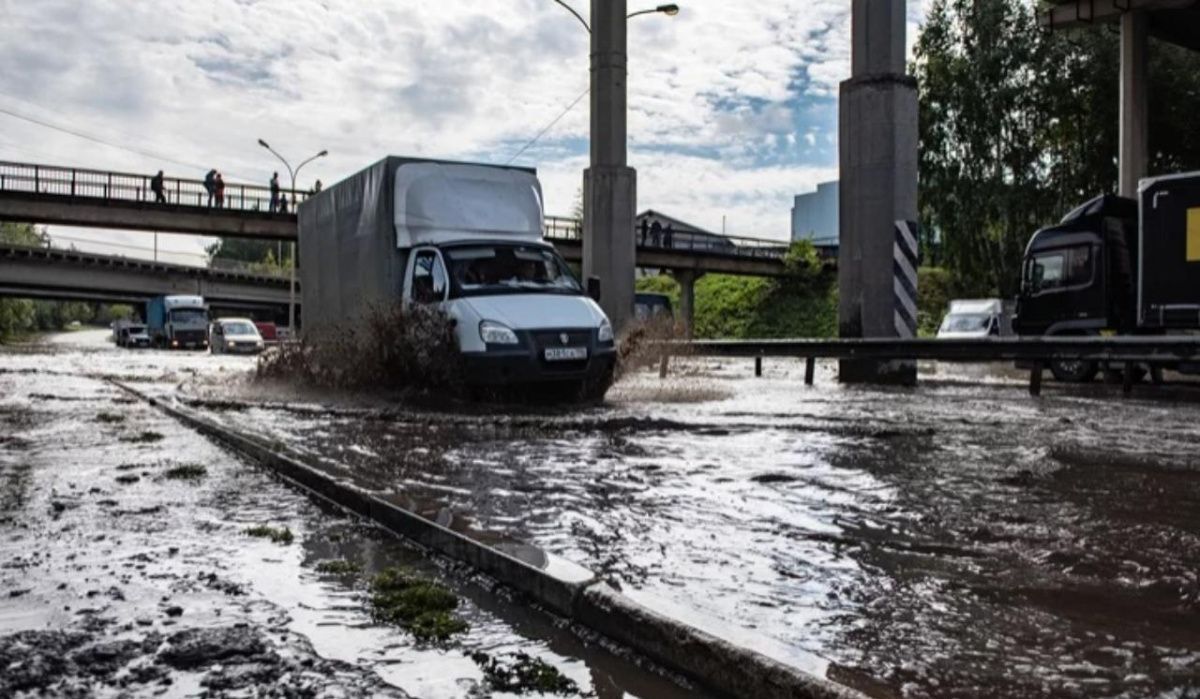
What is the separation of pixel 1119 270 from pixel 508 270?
13.3 metres

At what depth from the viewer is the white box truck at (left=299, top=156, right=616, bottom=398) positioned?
12.3 meters

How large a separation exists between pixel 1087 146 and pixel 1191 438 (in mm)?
38786

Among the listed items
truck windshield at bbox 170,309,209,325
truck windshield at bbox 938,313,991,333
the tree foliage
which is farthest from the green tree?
truck windshield at bbox 938,313,991,333

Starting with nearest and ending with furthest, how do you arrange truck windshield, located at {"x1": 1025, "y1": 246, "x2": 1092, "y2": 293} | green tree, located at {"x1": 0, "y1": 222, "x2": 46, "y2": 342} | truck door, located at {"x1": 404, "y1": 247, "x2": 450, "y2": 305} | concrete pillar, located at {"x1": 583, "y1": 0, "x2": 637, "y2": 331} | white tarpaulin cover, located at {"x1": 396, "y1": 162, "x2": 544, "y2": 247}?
truck door, located at {"x1": 404, "y1": 247, "x2": 450, "y2": 305} < white tarpaulin cover, located at {"x1": 396, "y1": 162, "x2": 544, "y2": 247} < truck windshield, located at {"x1": 1025, "y1": 246, "x2": 1092, "y2": 293} < concrete pillar, located at {"x1": 583, "y1": 0, "x2": 637, "y2": 331} < green tree, located at {"x1": 0, "y1": 222, "x2": 46, "y2": 342}

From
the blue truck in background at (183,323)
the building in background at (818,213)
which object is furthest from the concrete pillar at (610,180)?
the building in background at (818,213)

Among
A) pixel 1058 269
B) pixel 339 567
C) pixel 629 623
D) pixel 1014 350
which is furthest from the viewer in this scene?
pixel 1058 269

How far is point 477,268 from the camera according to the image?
43.3 feet

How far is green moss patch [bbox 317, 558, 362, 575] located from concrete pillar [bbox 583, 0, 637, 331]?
60.7 feet

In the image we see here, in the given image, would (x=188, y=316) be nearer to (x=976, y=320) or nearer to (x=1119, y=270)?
(x=976, y=320)

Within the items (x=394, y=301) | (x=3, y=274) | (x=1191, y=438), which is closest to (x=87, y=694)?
(x=1191, y=438)

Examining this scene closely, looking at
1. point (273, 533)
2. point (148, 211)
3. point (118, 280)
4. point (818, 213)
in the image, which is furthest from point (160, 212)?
point (818, 213)

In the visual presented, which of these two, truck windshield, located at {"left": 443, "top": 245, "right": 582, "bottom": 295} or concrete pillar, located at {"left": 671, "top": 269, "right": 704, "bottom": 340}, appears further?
concrete pillar, located at {"left": 671, "top": 269, "right": 704, "bottom": 340}

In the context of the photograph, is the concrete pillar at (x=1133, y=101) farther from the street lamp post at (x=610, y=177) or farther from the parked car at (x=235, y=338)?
the parked car at (x=235, y=338)

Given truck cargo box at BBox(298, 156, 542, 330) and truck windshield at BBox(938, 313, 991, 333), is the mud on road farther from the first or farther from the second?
truck windshield at BBox(938, 313, 991, 333)
